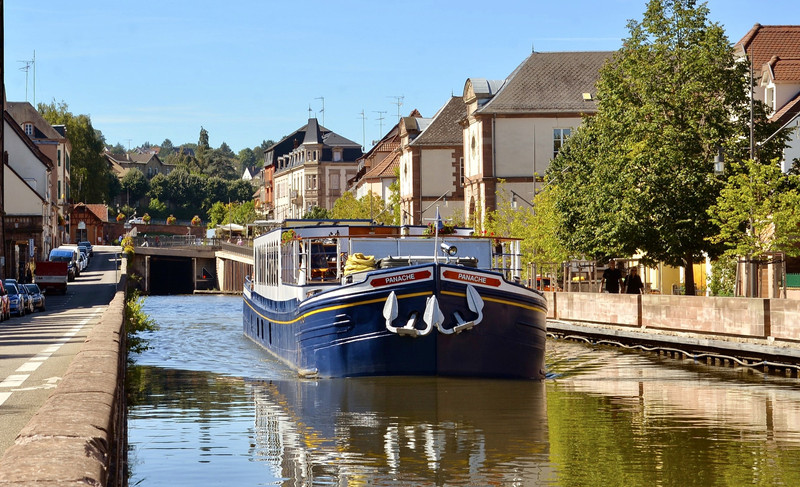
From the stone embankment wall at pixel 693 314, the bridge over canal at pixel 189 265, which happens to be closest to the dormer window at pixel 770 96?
the stone embankment wall at pixel 693 314

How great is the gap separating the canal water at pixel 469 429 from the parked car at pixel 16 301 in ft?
58.3

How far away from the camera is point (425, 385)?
2527 cm

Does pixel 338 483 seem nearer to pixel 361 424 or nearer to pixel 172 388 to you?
pixel 361 424

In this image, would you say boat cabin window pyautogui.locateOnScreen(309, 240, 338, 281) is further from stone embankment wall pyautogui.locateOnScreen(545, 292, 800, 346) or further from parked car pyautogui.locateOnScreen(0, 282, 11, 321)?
parked car pyautogui.locateOnScreen(0, 282, 11, 321)

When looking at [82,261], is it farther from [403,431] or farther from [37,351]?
[403,431]

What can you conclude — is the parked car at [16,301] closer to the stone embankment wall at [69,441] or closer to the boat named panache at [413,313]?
the boat named panache at [413,313]

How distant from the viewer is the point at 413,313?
25312 millimetres

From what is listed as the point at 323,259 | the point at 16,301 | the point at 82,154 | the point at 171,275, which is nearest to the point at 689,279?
the point at 323,259

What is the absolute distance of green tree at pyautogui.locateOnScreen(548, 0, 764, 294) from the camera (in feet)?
144

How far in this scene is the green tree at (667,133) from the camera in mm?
43844

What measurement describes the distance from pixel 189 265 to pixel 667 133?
363 feet

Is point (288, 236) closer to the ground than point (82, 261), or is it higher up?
closer to the ground

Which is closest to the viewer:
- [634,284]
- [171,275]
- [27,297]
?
[634,284]

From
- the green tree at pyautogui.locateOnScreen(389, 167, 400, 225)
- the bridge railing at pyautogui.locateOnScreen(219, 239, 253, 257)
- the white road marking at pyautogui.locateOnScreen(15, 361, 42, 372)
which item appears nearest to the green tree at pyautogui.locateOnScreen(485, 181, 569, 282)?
the white road marking at pyautogui.locateOnScreen(15, 361, 42, 372)
